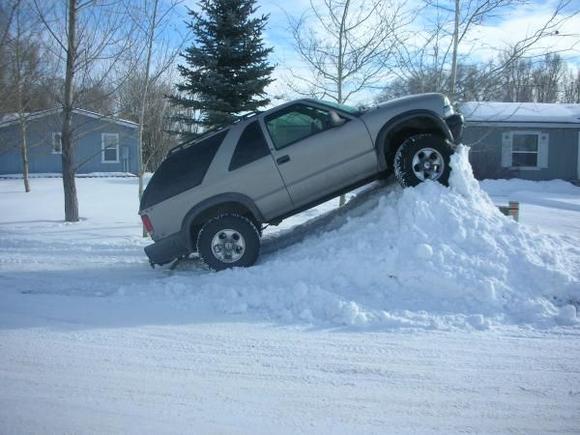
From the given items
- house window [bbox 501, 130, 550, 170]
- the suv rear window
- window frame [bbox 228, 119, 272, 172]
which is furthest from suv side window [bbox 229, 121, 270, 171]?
house window [bbox 501, 130, 550, 170]

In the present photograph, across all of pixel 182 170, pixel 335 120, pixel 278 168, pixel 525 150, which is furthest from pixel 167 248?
pixel 525 150

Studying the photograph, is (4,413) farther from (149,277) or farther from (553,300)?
(553,300)

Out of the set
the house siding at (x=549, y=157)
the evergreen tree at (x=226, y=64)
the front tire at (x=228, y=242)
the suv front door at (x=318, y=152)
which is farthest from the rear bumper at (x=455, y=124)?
the house siding at (x=549, y=157)

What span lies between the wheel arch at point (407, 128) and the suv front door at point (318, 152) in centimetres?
20

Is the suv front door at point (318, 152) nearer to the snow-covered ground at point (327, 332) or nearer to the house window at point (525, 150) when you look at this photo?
the snow-covered ground at point (327, 332)

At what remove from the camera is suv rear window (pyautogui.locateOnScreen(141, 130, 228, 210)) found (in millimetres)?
6645

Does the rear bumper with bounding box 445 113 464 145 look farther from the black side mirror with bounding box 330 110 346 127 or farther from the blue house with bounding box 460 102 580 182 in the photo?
the blue house with bounding box 460 102 580 182

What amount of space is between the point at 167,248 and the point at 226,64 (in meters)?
9.28

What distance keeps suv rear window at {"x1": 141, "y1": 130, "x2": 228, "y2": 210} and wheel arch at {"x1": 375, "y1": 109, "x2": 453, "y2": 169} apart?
216 cm

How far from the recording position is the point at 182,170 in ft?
22.0

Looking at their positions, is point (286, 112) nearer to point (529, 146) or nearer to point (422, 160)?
point (422, 160)

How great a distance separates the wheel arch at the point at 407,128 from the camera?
21.2 feet

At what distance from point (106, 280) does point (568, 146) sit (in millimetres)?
22129

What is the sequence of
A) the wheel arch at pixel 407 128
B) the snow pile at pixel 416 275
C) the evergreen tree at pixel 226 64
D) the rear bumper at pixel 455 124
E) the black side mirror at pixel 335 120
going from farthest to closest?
the evergreen tree at pixel 226 64
the rear bumper at pixel 455 124
the wheel arch at pixel 407 128
the black side mirror at pixel 335 120
the snow pile at pixel 416 275
